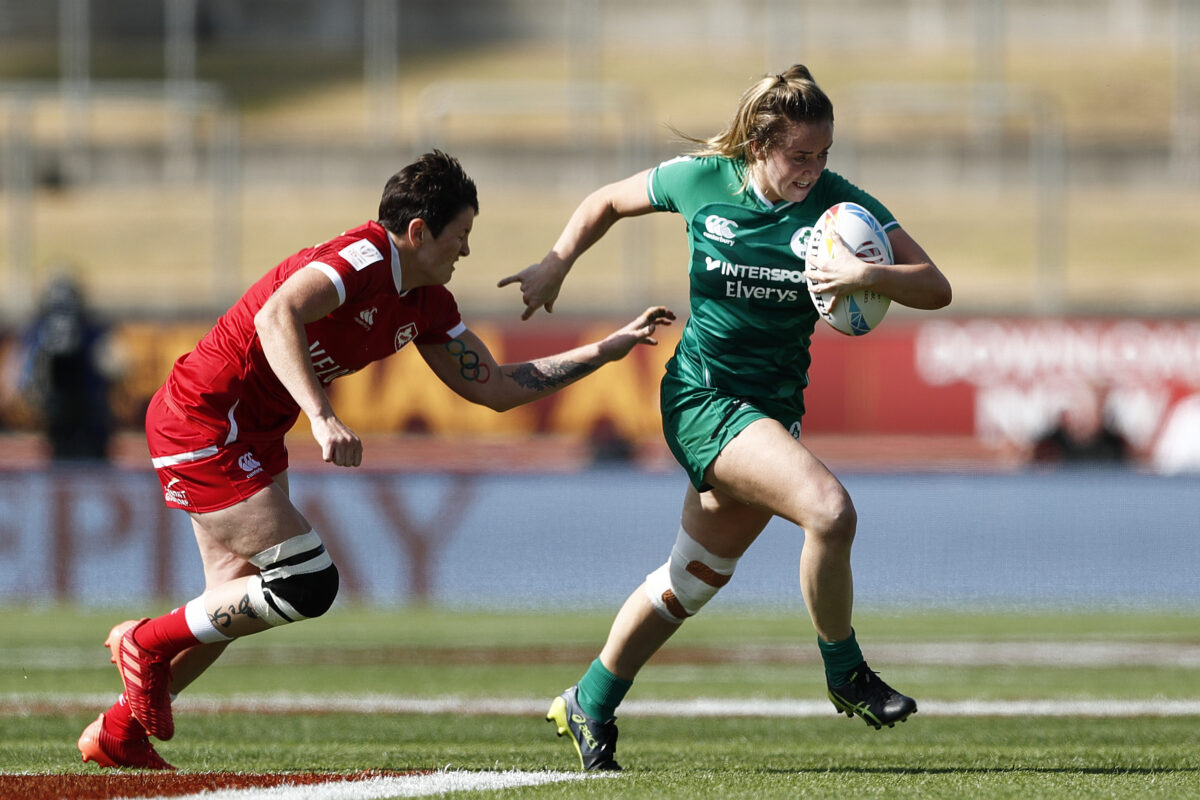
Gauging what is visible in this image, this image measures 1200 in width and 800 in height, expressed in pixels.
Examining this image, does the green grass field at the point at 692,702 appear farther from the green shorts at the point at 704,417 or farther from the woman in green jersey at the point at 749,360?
the green shorts at the point at 704,417

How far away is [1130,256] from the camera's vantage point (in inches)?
1069

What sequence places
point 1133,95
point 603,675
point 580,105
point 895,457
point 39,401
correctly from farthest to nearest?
point 1133,95 → point 580,105 → point 895,457 → point 39,401 → point 603,675

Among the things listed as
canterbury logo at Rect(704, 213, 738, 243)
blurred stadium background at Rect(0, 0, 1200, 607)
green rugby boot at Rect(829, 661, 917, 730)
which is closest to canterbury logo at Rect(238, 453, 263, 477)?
canterbury logo at Rect(704, 213, 738, 243)

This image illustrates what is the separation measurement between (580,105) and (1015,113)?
6668mm

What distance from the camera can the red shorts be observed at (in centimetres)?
560

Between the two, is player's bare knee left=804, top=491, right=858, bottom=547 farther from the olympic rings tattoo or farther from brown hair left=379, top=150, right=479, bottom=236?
brown hair left=379, top=150, right=479, bottom=236

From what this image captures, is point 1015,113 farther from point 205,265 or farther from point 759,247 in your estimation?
point 759,247

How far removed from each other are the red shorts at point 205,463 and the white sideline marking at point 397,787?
96 cm

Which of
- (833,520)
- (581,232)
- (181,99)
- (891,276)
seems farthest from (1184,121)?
(833,520)

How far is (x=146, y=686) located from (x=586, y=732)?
1432 millimetres

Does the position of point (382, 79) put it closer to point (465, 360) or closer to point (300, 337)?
point (465, 360)

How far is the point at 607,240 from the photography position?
77.8 ft

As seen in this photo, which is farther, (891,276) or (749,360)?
(749,360)

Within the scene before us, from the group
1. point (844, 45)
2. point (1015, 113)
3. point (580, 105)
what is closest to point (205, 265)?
point (580, 105)
